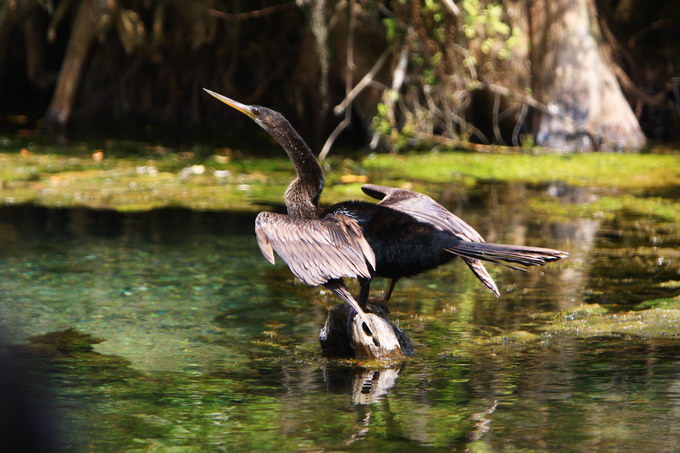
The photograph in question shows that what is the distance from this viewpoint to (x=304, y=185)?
16.5 ft

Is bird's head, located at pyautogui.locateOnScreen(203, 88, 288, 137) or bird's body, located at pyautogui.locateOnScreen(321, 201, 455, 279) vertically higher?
bird's head, located at pyautogui.locateOnScreen(203, 88, 288, 137)

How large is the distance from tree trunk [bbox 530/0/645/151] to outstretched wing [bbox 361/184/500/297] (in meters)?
6.22

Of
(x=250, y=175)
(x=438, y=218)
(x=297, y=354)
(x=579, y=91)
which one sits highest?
(x=579, y=91)

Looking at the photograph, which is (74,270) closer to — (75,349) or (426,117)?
(75,349)

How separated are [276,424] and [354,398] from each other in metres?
0.43

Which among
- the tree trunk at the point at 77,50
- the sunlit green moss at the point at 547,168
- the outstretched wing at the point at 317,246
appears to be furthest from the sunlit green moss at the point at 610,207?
the tree trunk at the point at 77,50

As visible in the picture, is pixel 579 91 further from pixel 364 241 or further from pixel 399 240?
pixel 364 241

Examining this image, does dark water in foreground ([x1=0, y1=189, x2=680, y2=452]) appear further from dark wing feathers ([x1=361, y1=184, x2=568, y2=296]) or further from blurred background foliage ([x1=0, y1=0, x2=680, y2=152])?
blurred background foliage ([x1=0, y1=0, x2=680, y2=152])

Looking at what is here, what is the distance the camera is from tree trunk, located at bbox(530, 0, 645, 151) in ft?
36.0

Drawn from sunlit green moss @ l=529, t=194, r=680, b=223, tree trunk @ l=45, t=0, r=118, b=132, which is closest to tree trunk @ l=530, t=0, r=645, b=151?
sunlit green moss @ l=529, t=194, r=680, b=223

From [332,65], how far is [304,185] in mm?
7470

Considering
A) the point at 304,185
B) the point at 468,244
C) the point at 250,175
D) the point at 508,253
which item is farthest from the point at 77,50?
the point at 508,253

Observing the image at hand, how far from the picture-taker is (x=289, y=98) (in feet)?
43.7

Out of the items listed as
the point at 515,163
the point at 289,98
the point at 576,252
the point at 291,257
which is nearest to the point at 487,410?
the point at 291,257
